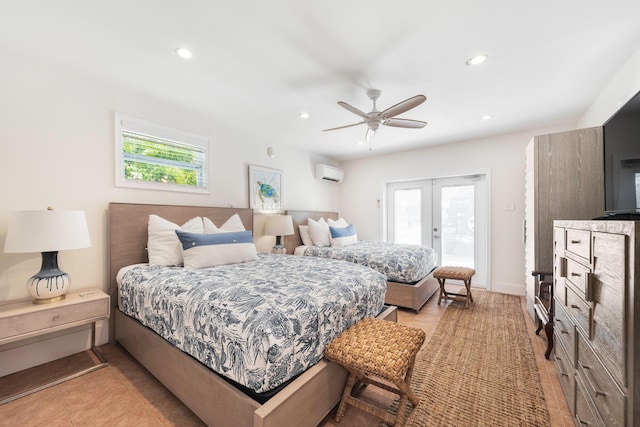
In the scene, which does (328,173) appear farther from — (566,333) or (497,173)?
(566,333)

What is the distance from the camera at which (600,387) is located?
114cm

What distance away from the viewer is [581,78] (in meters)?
2.42

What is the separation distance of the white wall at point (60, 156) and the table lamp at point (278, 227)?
1186 millimetres

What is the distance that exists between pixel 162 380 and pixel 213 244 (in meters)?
1.10

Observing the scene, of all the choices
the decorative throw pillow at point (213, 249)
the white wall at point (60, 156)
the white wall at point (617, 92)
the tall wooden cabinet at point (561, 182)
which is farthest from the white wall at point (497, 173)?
the white wall at point (60, 156)

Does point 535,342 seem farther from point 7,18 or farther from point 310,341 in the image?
point 7,18

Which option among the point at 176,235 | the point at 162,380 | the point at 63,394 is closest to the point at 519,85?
the point at 176,235

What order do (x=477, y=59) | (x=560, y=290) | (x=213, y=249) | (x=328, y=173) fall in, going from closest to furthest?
(x=560, y=290)
(x=477, y=59)
(x=213, y=249)
(x=328, y=173)

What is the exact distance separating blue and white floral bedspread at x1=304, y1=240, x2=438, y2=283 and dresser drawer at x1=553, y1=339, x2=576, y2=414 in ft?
5.14

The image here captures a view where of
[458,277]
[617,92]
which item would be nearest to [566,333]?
[458,277]

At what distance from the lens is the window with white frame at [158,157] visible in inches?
106

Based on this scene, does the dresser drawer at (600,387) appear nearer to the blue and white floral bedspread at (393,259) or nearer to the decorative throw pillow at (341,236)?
the blue and white floral bedspread at (393,259)

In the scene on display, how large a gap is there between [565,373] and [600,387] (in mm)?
700

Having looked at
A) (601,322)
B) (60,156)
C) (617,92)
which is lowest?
(601,322)
